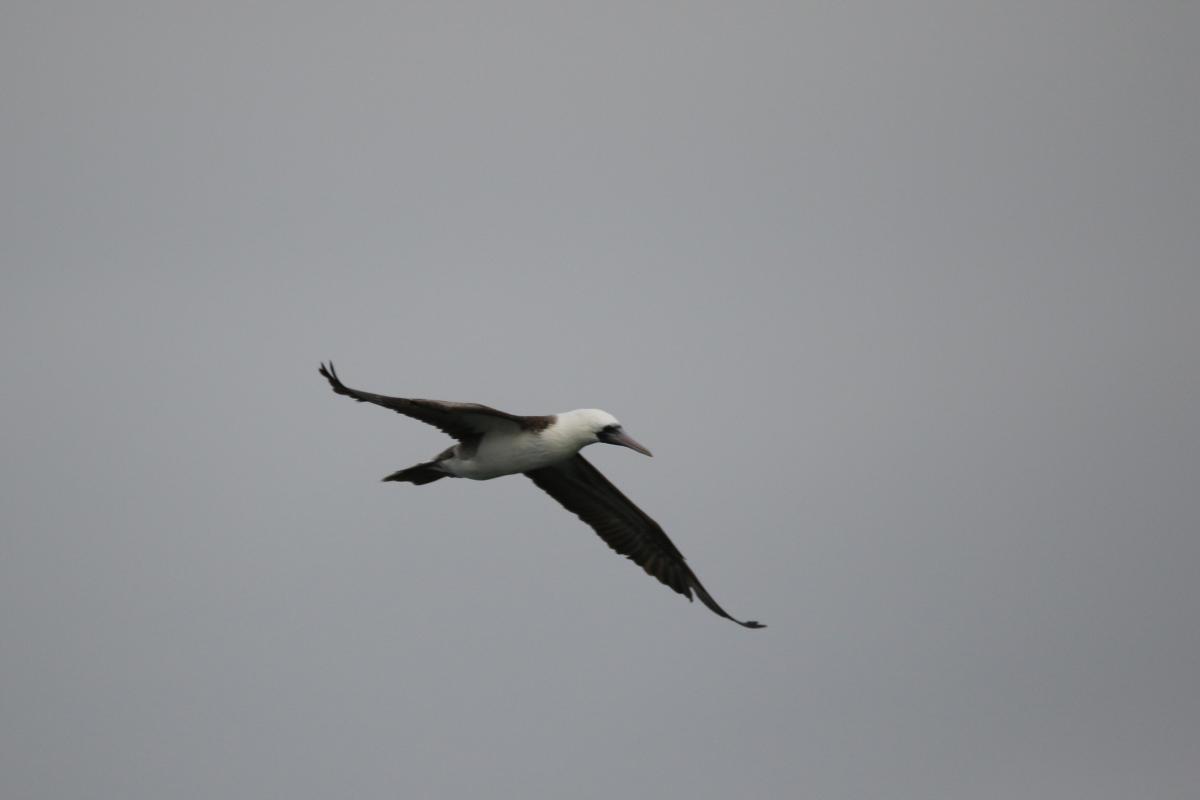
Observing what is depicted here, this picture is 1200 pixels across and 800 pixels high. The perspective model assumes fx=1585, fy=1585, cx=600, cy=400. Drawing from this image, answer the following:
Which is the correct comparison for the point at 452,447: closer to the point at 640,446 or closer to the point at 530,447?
the point at 530,447

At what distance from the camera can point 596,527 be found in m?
19.2

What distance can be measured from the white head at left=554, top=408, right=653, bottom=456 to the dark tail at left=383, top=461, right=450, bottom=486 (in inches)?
61.2

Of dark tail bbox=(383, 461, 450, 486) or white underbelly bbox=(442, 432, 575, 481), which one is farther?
dark tail bbox=(383, 461, 450, 486)

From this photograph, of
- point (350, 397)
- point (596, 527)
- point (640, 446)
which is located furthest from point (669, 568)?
point (350, 397)

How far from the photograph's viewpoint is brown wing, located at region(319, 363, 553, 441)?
14.8 m

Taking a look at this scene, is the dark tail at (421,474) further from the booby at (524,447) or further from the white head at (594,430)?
the white head at (594,430)

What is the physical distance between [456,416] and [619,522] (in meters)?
3.94

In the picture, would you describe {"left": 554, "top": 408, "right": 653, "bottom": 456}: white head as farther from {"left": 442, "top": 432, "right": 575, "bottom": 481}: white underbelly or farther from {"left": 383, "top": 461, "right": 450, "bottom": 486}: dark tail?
{"left": 383, "top": 461, "right": 450, "bottom": 486}: dark tail

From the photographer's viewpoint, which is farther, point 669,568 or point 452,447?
point 669,568

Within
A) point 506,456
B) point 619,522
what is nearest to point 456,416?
point 506,456

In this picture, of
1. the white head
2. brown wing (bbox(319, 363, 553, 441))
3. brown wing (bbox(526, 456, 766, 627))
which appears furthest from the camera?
brown wing (bbox(526, 456, 766, 627))

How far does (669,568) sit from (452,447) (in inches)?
147

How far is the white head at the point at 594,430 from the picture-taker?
16219 mm

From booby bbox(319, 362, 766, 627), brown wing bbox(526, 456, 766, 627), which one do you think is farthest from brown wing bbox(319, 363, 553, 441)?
brown wing bbox(526, 456, 766, 627)
